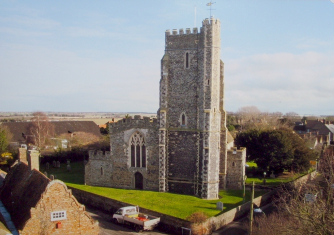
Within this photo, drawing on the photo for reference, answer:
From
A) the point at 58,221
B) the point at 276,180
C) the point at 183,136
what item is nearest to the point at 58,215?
the point at 58,221

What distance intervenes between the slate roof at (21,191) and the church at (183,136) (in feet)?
34.0

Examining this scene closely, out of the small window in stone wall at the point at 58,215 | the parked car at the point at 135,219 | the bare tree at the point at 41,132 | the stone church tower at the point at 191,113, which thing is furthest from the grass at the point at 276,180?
the bare tree at the point at 41,132

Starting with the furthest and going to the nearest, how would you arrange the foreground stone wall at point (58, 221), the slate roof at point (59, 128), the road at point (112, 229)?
the slate roof at point (59, 128) → the road at point (112, 229) → the foreground stone wall at point (58, 221)

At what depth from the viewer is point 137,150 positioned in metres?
28.5

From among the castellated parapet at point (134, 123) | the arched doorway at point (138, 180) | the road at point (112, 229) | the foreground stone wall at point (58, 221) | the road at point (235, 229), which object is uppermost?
the castellated parapet at point (134, 123)

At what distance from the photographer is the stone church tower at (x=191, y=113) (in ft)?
82.9

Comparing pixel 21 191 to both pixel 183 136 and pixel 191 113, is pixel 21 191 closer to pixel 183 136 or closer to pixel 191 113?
pixel 183 136

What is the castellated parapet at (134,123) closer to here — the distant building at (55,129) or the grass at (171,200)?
the grass at (171,200)

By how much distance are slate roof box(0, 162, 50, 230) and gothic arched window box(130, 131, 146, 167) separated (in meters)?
10.4

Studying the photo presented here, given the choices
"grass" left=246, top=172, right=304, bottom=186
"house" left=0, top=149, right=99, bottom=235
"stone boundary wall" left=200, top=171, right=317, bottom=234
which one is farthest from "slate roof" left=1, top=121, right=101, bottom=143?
"stone boundary wall" left=200, top=171, right=317, bottom=234

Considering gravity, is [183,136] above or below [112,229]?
above

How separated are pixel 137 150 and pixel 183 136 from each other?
15.6 ft

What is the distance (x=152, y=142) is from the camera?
27.9 metres

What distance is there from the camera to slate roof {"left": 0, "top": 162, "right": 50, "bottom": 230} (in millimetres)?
14909
